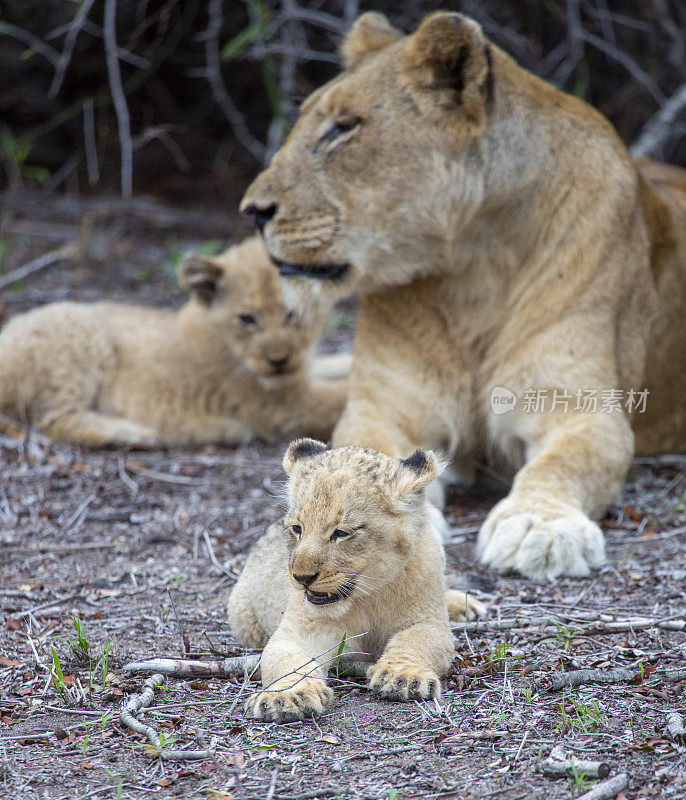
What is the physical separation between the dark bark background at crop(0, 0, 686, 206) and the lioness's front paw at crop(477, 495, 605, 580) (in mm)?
3663

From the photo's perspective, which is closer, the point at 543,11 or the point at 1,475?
the point at 1,475

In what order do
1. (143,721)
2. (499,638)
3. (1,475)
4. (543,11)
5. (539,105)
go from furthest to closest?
(543,11), (1,475), (539,105), (499,638), (143,721)

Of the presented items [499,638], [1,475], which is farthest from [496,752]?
[1,475]

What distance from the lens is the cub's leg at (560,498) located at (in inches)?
134

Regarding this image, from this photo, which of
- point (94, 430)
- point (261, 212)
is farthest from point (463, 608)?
point (94, 430)

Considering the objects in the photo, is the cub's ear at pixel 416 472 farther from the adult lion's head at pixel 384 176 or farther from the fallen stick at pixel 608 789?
the adult lion's head at pixel 384 176

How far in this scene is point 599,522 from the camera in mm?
3982

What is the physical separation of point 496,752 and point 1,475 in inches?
127

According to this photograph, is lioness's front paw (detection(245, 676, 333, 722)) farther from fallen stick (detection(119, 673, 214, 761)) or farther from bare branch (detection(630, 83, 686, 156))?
bare branch (detection(630, 83, 686, 156))

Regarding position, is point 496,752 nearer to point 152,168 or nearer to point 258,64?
point 258,64

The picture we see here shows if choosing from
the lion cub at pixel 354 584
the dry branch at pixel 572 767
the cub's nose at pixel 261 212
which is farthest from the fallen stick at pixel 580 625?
the cub's nose at pixel 261 212

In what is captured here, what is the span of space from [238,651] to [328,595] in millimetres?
567

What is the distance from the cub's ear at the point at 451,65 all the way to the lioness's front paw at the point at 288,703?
2466 mm

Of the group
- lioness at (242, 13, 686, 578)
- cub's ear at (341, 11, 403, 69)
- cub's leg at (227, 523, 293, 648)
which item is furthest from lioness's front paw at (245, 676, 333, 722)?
cub's ear at (341, 11, 403, 69)
